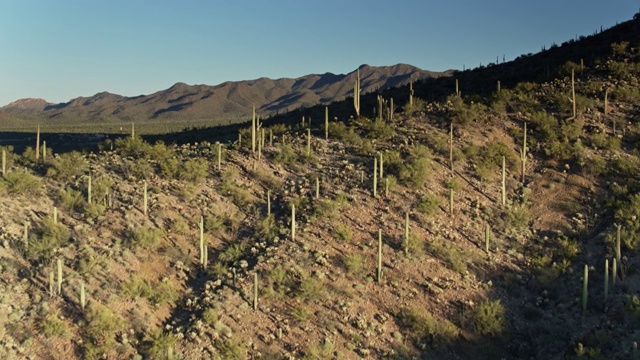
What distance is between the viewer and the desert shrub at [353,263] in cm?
1603

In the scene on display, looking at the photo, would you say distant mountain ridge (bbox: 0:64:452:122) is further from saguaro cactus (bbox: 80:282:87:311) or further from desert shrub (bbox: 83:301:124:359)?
desert shrub (bbox: 83:301:124:359)

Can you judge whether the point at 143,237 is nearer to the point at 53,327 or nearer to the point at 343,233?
the point at 53,327

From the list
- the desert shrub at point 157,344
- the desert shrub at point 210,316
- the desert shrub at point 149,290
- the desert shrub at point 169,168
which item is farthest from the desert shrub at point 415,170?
the desert shrub at point 157,344

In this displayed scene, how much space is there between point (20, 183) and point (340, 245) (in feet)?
37.2

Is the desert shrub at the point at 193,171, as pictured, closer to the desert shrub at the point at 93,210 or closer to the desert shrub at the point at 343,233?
the desert shrub at the point at 93,210

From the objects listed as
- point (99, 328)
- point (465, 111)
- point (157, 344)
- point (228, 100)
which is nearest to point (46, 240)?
point (99, 328)

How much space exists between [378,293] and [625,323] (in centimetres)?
629

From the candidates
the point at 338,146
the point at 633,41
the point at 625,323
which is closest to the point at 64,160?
the point at 338,146

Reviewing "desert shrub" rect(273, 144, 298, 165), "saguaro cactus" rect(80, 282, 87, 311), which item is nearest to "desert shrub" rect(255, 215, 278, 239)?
"desert shrub" rect(273, 144, 298, 165)

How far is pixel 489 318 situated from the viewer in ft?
47.2

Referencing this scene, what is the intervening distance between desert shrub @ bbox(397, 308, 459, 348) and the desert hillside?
58 millimetres

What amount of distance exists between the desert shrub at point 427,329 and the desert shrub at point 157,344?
19.4 feet

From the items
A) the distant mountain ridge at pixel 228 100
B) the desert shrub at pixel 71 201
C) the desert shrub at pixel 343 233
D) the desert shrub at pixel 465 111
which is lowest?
the desert shrub at pixel 343 233

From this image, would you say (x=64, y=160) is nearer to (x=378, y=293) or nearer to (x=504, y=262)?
(x=378, y=293)
